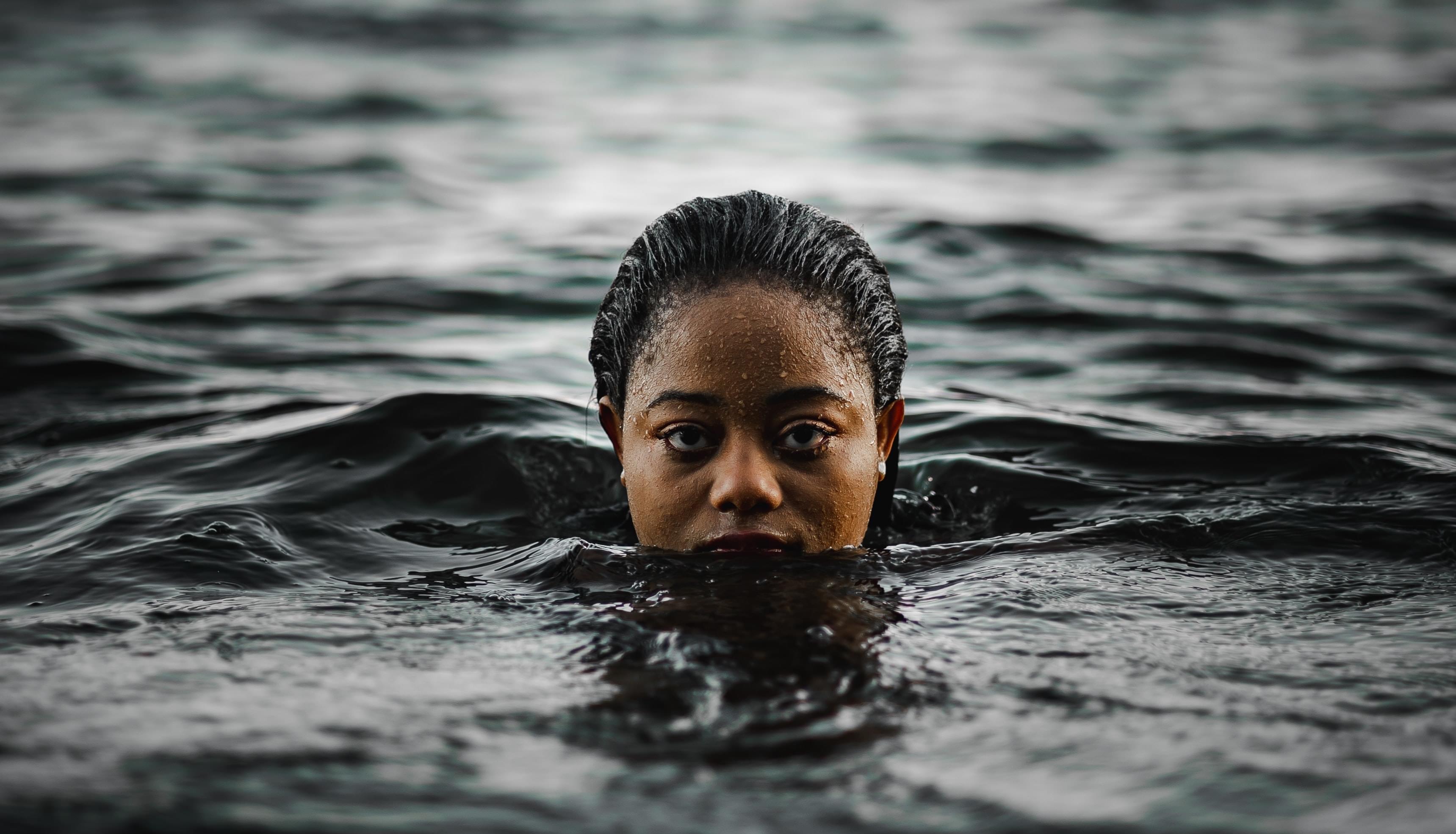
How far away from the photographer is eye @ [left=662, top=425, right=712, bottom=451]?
3.74m

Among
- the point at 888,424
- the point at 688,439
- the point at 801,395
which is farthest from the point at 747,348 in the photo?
the point at 888,424

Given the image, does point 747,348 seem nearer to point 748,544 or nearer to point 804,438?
point 804,438

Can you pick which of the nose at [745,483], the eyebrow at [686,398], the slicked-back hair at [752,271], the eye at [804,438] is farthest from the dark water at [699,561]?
the slicked-back hair at [752,271]

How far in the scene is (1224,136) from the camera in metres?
13.9

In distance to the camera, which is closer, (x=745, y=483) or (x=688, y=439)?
(x=745, y=483)

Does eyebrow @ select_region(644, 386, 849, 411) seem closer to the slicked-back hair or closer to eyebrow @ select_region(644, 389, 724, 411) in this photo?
eyebrow @ select_region(644, 389, 724, 411)

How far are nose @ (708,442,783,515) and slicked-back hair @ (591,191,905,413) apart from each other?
492 mm

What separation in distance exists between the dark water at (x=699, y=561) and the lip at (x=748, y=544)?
5cm

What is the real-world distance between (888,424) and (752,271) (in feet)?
2.24

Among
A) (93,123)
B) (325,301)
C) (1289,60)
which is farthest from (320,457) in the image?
(1289,60)

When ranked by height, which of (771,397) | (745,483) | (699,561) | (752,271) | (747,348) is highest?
(752,271)

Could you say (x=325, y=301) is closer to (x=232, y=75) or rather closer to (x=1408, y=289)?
(x=1408, y=289)

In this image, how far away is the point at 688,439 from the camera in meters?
3.77

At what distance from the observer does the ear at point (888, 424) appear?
4156 millimetres
